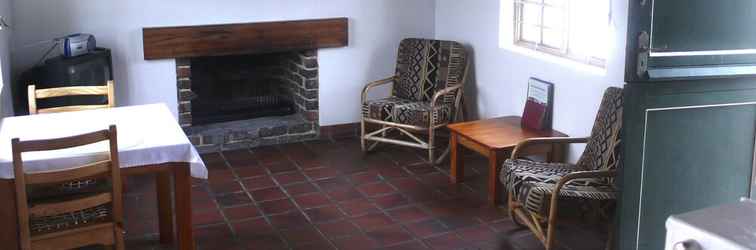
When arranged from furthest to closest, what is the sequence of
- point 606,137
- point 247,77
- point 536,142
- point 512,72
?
1. point 247,77
2. point 512,72
3. point 536,142
4. point 606,137

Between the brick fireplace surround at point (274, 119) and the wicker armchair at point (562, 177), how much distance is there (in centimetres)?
213

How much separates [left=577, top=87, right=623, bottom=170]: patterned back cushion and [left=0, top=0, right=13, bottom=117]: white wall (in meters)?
3.00

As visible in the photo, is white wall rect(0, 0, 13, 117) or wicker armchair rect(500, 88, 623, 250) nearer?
wicker armchair rect(500, 88, 623, 250)

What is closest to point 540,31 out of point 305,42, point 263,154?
point 305,42

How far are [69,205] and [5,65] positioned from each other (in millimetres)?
1788

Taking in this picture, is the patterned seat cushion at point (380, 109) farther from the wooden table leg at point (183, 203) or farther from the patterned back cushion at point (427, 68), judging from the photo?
the wooden table leg at point (183, 203)

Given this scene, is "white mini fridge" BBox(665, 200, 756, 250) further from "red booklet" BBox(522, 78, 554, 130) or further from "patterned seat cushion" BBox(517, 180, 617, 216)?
"red booklet" BBox(522, 78, 554, 130)

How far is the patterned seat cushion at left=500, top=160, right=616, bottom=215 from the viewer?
3865 millimetres

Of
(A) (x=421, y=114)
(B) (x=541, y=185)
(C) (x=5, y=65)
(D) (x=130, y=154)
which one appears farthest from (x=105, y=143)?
(A) (x=421, y=114)

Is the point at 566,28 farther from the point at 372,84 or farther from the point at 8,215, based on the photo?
the point at 8,215

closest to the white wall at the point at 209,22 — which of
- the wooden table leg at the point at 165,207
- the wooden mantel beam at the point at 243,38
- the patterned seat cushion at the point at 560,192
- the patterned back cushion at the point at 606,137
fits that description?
the wooden mantel beam at the point at 243,38

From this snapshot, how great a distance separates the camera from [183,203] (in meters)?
3.71

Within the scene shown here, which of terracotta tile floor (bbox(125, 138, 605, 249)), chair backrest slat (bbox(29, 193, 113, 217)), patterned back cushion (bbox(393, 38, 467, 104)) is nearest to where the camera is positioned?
chair backrest slat (bbox(29, 193, 113, 217))

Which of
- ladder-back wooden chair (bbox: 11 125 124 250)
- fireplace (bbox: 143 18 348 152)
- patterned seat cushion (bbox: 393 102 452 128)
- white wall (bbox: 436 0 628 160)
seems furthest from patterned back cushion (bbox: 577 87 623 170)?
fireplace (bbox: 143 18 348 152)
